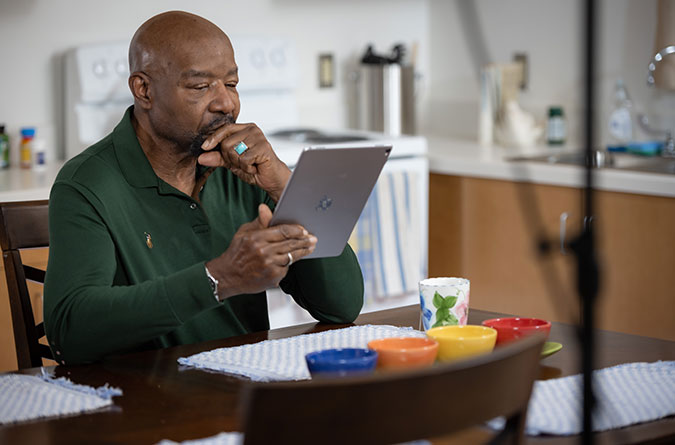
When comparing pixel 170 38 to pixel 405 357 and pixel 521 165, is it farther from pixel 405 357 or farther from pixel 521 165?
pixel 521 165

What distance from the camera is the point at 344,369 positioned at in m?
1.05

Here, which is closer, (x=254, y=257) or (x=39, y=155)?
(x=254, y=257)

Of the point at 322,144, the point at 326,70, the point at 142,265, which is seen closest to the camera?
the point at 142,265

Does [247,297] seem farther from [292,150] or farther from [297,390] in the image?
[292,150]

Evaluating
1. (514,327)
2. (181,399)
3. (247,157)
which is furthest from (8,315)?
(514,327)

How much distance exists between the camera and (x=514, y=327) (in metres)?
1.27

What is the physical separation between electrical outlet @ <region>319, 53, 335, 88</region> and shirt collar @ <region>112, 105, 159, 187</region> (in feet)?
7.10

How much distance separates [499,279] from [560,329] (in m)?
1.72

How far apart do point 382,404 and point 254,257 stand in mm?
651

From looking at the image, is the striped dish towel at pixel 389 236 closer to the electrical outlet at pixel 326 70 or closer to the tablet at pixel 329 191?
the electrical outlet at pixel 326 70

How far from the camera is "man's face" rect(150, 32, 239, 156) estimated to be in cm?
164

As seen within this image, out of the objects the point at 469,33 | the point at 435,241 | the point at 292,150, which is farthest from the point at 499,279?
the point at 469,33

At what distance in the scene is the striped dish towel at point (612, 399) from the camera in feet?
3.35

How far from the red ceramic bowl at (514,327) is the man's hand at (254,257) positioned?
0.31m
